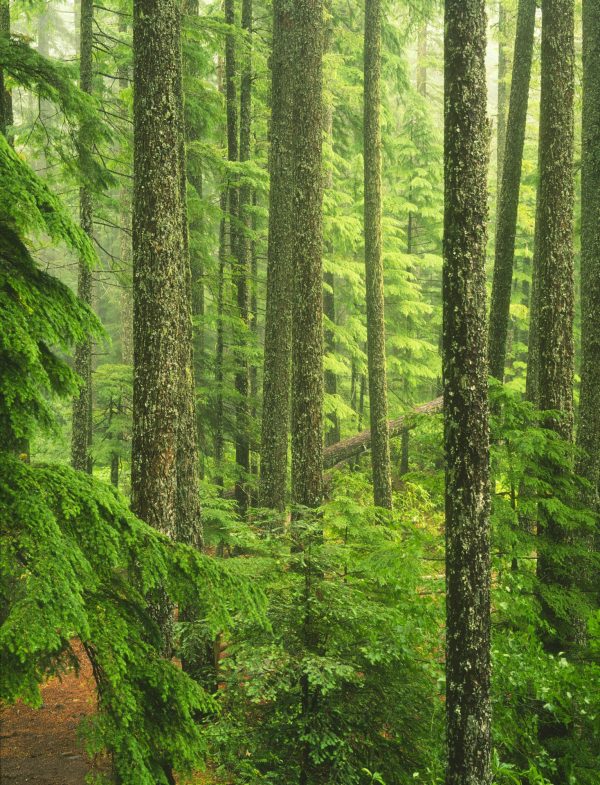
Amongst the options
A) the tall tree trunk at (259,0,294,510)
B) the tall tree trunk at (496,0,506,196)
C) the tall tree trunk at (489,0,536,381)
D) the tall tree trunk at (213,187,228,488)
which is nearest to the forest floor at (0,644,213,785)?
the tall tree trunk at (259,0,294,510)

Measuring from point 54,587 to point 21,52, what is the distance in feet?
24.7

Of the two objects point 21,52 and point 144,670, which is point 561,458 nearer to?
point 144,670

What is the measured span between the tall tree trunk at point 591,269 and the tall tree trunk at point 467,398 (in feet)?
16.5

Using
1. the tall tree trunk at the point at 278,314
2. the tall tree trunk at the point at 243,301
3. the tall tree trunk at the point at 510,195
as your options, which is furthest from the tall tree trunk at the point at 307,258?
the tall tree trunk at the point at 243,301

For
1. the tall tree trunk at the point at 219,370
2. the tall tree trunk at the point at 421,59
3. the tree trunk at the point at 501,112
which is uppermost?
the tall tree trunk at the point at 421,59

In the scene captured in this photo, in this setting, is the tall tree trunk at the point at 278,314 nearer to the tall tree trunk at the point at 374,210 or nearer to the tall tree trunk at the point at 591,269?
the tall tree trunk at the point at 374,210

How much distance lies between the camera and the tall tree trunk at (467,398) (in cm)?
466

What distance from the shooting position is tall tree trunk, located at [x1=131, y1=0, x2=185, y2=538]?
20.0 ft

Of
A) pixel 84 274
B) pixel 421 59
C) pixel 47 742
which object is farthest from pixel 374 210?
pixel 421 59

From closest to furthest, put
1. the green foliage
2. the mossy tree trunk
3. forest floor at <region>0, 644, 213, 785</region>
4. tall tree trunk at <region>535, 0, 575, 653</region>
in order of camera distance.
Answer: the green foliage
forest floor at <region>0, 644, 213, 785</region>
tall tree trunk at <region>535, 0, 575, 653</region>
the mossy tree trunk

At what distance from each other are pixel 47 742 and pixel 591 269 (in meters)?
9.79

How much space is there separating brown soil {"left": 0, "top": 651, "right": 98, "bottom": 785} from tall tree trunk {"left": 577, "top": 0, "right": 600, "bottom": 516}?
7.45 metres

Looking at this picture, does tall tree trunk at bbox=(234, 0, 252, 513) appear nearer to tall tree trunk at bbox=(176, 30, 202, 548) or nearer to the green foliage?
tall tree trunk at bbox=(176, 30, 202, 548)

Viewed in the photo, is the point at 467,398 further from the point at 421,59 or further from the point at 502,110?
the point at 421,59
